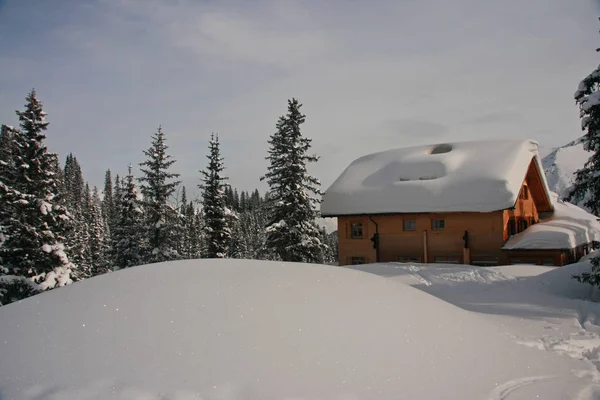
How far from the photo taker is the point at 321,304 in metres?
5.05

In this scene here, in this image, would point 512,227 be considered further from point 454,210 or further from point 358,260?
point 358,260

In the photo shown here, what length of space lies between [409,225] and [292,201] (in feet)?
23.5

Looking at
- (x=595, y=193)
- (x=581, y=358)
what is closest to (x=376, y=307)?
(x=581, y=358)

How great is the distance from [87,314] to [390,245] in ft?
68.2

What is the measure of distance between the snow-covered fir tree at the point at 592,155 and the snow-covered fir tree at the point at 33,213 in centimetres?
2118

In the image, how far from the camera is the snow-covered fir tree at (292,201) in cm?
2508

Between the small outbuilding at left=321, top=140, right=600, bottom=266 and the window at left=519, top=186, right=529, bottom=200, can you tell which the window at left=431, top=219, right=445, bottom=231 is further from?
the window at left=519, top=186, right=529, bottom=200

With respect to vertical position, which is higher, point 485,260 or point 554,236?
point 554,236

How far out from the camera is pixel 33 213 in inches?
789

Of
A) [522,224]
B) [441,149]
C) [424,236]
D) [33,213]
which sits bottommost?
[424,236]

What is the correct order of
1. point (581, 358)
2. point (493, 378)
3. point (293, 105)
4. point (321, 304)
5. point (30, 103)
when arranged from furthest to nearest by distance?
point (293, 105), point (30, 103), point (581, 358), point (321, 304), point (493, 378)

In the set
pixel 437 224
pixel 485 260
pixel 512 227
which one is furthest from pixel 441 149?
pixel 485 260

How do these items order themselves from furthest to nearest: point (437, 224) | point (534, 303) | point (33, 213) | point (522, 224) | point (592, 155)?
point (522, 224), point (437, 224), point (33, 213), point (592, 155), point (534, 303)

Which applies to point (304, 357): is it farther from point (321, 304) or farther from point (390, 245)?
point (390, 245)
